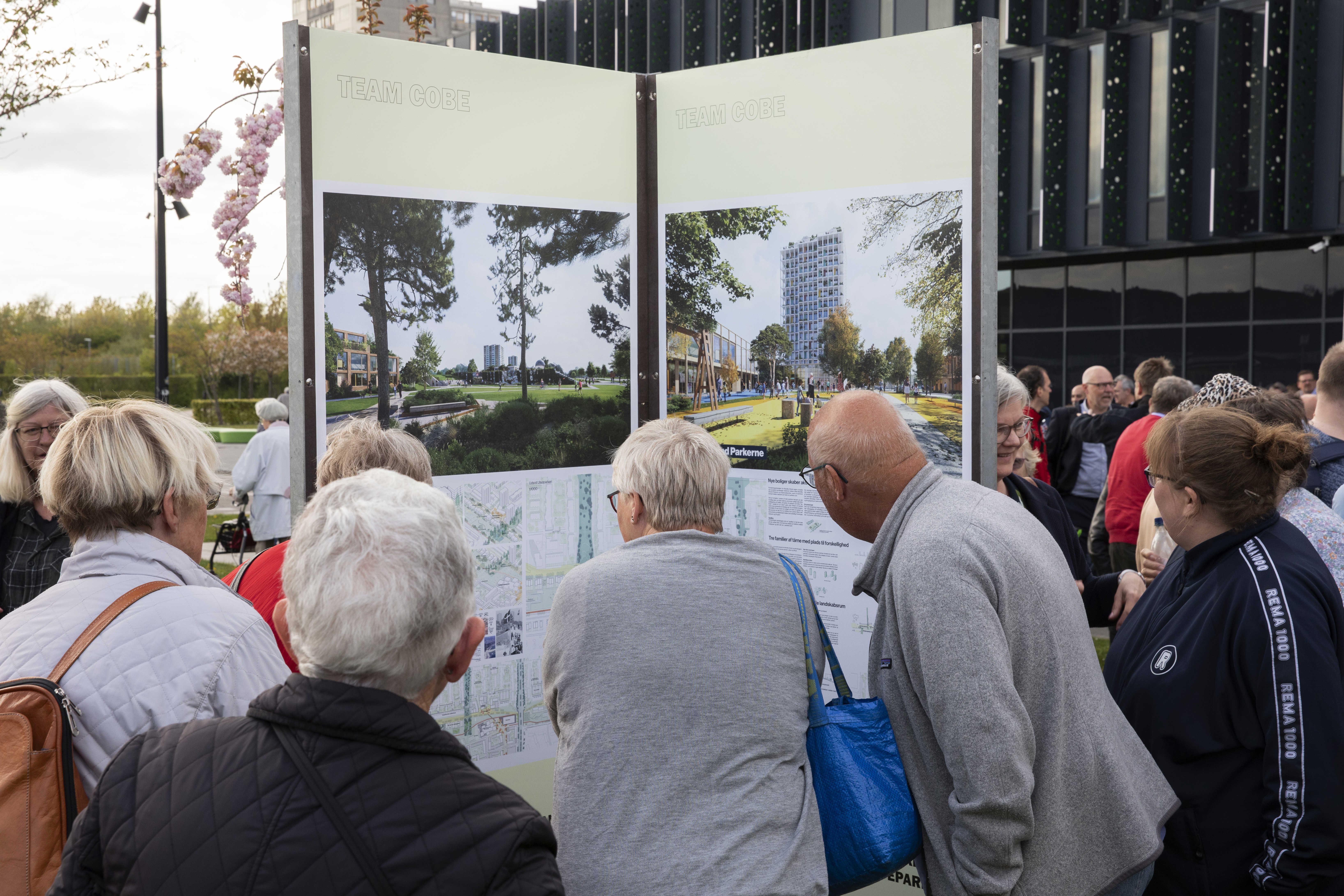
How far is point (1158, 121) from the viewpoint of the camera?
59.3ft

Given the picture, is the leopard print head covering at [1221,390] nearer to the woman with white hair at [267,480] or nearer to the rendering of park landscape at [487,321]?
the rendering of park landscape at [487,321]

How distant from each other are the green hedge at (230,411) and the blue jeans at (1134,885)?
4024cm

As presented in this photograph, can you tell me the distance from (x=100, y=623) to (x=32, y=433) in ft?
6.83

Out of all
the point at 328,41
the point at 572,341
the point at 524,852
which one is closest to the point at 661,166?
the point at 572,341

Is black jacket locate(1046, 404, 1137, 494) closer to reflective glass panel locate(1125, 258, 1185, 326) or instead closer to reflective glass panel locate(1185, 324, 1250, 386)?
reflective glass panel locate(1185, 324, 1250, 386)

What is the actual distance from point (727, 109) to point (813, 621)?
220 centimetres

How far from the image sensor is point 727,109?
370 cm

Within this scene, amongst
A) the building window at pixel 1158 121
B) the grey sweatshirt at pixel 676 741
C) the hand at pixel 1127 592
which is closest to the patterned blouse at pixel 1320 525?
the hand at pixel 1127 592

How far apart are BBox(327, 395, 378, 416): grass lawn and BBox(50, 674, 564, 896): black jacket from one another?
6.14 feet

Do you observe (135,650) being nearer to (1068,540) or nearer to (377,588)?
(377,588)

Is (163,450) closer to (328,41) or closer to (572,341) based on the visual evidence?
(328,41)

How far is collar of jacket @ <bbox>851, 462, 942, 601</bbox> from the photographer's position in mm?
2252

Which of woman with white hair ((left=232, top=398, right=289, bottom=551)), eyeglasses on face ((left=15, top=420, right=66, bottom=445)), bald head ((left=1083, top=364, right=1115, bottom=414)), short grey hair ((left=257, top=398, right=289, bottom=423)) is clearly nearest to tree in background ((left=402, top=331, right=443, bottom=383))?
eyeglasses on face ((left=15, top=420, right=66, bottom=445))


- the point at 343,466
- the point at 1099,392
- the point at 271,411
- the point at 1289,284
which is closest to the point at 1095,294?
the point at 1289,284
